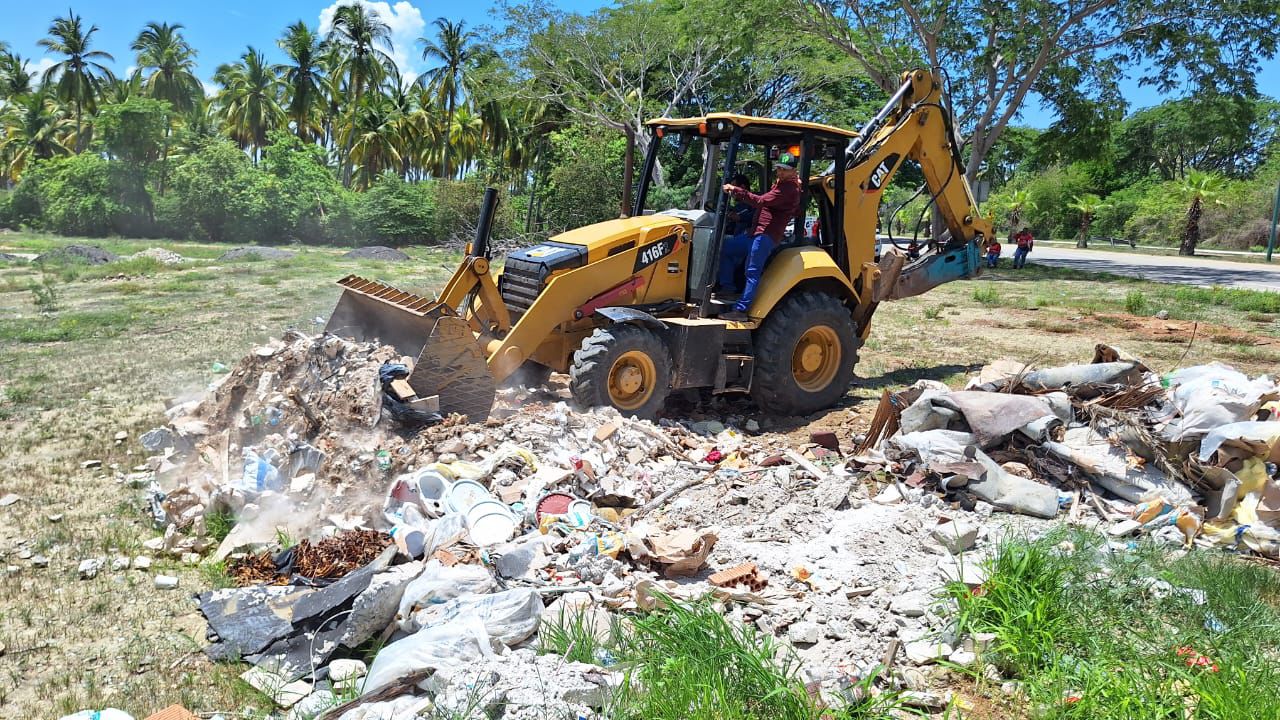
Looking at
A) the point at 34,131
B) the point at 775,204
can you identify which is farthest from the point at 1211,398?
the point at 34,131

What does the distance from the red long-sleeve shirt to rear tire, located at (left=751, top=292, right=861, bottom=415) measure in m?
0.64

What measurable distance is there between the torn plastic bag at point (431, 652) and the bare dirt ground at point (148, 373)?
549mm

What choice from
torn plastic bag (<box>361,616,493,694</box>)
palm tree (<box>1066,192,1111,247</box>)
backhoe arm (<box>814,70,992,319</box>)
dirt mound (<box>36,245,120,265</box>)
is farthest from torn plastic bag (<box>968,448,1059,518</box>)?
palm tree (<box>1066,192,1111,247</box>)

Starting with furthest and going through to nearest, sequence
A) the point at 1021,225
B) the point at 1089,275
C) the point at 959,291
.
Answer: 1. the point at 1021,225
2. the point at 1089,275
3. the point at 959,291

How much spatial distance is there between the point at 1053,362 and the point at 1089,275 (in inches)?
549

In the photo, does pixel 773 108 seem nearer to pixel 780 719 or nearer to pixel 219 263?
pixel 219 263

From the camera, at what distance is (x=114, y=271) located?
2047 cm

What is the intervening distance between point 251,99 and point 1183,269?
42531 mm

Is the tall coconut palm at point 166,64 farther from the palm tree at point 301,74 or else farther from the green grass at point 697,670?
the green grass at point 697,670

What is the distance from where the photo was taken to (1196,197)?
1329 inches

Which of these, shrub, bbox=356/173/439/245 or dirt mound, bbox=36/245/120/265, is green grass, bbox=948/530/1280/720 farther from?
shrub, bbox=356/173/439/245

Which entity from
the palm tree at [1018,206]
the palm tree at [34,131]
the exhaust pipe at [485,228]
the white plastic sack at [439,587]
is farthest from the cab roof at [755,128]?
the palm tree at [34,131]

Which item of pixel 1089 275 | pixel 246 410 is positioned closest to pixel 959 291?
pixel 1089 275

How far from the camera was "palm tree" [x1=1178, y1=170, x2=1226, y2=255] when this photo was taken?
3319 centimetres
